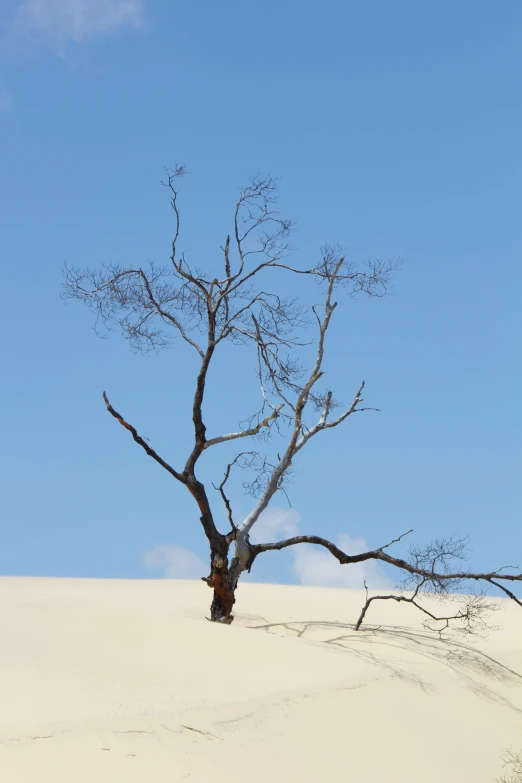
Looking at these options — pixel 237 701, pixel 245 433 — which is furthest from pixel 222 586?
pixel 237 701

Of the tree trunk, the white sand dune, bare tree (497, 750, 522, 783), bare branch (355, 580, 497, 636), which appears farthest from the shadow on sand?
bare tree (497, 750, 522, 783)

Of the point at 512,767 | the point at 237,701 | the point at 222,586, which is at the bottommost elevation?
the point at 512,767

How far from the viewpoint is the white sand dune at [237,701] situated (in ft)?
17.7

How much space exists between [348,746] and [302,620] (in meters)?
6.12

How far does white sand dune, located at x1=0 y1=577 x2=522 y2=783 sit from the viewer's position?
5.39 meters

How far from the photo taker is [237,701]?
6.59m

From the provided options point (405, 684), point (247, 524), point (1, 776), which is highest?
point (247, 524)

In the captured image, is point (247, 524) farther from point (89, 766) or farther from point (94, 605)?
point (89, 766)

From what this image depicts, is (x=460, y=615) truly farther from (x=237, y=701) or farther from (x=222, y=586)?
(x=237, y=701)

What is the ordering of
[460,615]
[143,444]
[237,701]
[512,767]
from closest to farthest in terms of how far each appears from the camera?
[237,701] → [512,767] → [143,444] → [460,615]

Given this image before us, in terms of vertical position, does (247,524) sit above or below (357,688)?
above

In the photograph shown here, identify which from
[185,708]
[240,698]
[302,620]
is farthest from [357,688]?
[302,620]

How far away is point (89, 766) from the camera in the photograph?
200 inches

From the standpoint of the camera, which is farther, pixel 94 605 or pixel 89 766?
pixel 94 605
